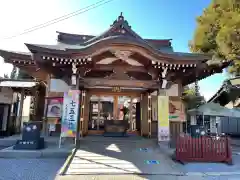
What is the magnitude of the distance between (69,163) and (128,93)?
4.94 metres

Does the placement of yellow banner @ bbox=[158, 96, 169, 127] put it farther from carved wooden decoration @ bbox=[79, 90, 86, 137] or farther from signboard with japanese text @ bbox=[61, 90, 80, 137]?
carved wooden decoration @ bbox=[79, 90, 86, 137]

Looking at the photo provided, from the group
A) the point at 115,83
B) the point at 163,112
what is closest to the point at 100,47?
the point at 115,83

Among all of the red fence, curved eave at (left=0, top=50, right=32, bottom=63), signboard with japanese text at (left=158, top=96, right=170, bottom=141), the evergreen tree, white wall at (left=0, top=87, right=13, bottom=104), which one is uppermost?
the evergreen tree

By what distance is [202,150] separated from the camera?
16.9 ft

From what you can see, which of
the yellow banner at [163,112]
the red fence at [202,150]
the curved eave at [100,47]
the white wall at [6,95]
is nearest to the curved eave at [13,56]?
the curved eave at [100,47]

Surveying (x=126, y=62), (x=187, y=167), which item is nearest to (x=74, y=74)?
(x=126, y=62)

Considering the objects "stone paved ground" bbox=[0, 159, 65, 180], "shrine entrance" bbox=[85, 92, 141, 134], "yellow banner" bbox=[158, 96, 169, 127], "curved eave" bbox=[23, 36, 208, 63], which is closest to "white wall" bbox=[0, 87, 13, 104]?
"shrine entrance" bbox=[85, 92, 141, 134]

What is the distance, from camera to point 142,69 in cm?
738

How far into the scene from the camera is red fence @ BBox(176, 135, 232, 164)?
16.8 feet

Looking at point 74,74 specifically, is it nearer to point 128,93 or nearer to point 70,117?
point 70,117

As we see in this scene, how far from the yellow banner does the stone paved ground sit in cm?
379

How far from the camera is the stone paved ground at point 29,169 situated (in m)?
4.06

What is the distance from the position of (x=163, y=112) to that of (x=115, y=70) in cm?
254

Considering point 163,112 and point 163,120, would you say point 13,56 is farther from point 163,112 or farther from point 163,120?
point 163,120
